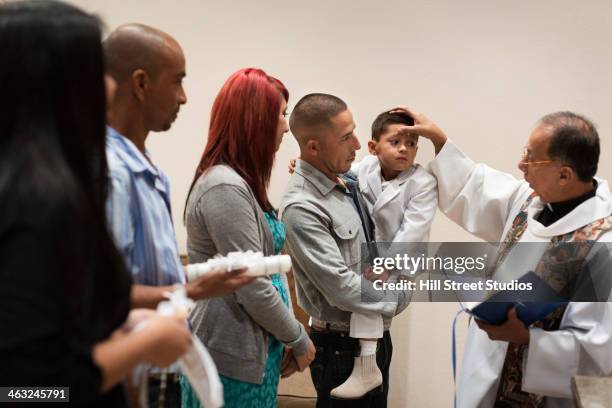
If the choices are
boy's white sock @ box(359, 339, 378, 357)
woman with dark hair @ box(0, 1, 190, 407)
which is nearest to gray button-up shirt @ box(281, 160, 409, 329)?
boy's white sock @ box(359, 339, 378, 357)

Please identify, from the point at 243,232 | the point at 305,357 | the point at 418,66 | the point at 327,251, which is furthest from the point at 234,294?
the point at 418,66

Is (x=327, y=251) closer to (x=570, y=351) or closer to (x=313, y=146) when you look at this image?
(x=313, y=146)

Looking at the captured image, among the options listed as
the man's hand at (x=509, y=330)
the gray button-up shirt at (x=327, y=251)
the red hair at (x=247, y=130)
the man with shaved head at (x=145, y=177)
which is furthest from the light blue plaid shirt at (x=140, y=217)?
the man's hand at (x=509, y=330)

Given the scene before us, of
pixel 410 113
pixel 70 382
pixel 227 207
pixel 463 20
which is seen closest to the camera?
pixel 70 382

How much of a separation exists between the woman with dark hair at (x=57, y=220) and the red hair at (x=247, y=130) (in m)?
1.06

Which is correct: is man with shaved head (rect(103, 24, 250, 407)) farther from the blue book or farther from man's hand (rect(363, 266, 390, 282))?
man's hand (rect(363, 266, 390, 282))

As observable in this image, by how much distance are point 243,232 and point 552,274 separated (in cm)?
107

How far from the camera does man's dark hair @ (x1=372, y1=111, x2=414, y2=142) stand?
2.83 m

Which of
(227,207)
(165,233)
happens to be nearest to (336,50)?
(227,207)

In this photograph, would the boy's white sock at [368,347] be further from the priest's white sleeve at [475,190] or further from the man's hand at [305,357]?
the priest's white sleeve at [475,190]

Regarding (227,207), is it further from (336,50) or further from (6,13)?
(336,50)

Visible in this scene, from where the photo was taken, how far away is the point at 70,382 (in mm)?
992

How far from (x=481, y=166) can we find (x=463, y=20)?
4.20 feet

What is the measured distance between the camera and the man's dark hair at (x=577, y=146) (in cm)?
234
